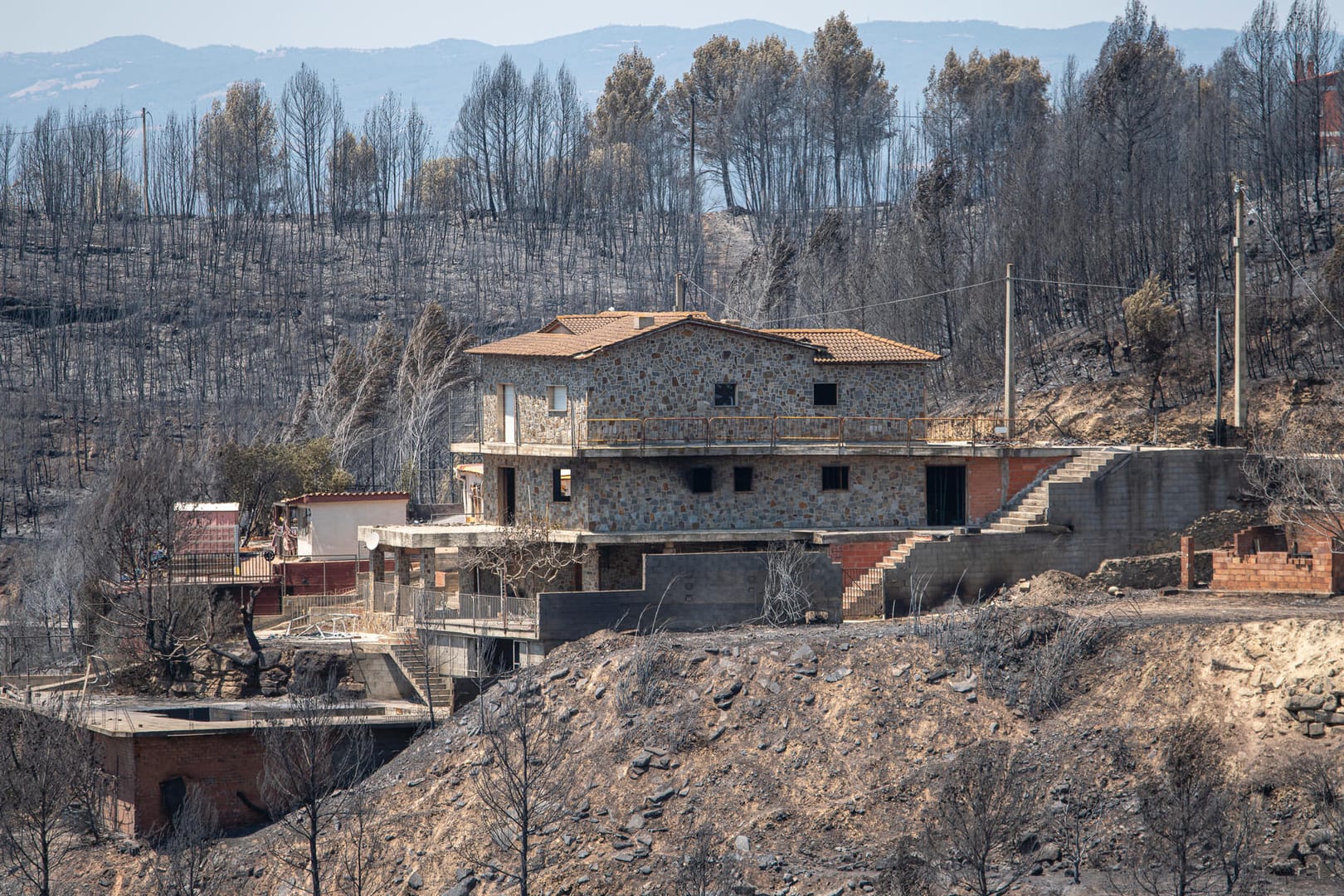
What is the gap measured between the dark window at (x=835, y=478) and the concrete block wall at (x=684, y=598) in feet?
17.0

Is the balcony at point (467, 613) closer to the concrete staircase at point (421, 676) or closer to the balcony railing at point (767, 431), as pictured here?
the concrete staircase at point (421, 676)

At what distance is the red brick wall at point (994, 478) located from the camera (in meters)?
45.5

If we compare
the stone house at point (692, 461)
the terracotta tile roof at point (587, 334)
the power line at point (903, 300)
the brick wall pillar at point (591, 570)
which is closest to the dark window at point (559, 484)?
the stone house at point (692, 461)

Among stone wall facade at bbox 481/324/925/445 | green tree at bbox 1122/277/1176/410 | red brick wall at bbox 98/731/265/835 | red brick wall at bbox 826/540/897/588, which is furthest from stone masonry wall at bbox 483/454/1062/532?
green tree at bbox 1122/277/1176/410

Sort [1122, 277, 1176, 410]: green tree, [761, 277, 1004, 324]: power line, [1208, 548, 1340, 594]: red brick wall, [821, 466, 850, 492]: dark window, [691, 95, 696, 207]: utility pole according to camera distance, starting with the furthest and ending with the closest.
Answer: [691, 95, 696, 207]: utility pole < [761, 277, 1004, 324]: power line < [1122, 277, 1176, 410]: green tree < [821, 466, 850, 492]: dark window < [1208, 548, 1340, 594]: red brick wall

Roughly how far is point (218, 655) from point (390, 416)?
106 feet

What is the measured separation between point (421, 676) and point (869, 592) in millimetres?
10936

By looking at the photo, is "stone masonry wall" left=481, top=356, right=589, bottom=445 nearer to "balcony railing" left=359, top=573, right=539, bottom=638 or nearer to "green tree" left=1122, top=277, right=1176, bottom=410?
"balcony railing" left=359, top=573, right=539, bottom=638

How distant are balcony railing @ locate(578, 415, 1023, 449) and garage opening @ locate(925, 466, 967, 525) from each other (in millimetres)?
935

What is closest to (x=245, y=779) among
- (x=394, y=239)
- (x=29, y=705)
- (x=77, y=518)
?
(x=29, y=705)

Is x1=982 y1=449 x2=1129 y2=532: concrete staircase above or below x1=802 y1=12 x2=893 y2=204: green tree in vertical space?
below

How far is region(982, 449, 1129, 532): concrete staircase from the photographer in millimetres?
43531

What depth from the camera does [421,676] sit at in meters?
42.0

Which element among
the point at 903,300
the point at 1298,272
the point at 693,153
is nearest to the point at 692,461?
the point at 1298,272
